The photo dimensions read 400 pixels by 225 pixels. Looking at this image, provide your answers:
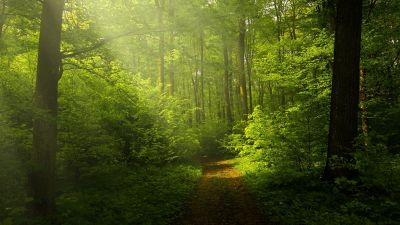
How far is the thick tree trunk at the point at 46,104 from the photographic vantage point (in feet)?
20.9

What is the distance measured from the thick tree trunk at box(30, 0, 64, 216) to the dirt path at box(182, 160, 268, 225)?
10.1 feet

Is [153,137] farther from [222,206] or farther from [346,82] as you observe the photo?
[346,82]

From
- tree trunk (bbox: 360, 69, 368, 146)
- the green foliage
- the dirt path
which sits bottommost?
the dirt path

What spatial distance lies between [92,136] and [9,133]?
135 inches

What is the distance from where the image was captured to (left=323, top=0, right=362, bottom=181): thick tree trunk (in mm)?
8086

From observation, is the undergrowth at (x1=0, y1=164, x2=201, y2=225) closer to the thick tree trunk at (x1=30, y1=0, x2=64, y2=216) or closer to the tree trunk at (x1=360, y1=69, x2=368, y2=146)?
A: the thick tree trunk at (x1=30, y1=0, x2=64, y2=216)

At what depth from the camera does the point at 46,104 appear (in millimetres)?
6379

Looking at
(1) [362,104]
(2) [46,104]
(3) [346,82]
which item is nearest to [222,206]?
(3) [346,82]

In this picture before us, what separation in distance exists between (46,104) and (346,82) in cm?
741

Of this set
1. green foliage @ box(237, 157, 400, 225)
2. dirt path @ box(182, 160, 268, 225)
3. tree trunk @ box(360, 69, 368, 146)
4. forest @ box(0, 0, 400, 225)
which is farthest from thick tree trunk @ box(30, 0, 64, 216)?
tree trunk @ box(360, 69, 368, 146)

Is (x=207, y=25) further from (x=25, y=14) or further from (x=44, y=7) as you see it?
(x=25, y=14)

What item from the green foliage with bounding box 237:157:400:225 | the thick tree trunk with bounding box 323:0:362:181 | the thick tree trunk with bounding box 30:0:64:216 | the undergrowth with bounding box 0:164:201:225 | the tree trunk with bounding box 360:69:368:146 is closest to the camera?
the green foliage with bounding box 237:157:400:225

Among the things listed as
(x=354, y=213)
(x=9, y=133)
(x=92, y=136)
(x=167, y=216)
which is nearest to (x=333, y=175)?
(x=354, y=213)

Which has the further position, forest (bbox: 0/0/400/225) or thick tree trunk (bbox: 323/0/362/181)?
thick tree trunk (bbox: 323/0/362/181)
